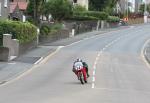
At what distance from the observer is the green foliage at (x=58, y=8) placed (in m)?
95.9

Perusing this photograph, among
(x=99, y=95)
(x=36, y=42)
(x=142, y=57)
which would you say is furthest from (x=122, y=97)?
(x=36, y=42)

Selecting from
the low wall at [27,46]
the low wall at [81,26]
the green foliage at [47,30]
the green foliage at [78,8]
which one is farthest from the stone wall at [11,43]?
the green foliage at [78,8]

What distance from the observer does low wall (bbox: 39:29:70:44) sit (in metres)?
69.2

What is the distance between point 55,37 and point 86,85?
1884 inches

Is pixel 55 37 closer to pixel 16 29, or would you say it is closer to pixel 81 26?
pixel 81 26

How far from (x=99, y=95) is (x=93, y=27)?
3239 inches

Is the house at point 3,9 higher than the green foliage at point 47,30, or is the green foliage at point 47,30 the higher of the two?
the house at point 3,9

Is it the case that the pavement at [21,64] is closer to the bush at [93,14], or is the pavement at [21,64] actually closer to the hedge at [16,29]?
the hedge at [16,29]

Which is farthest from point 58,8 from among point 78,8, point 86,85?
point 86,85

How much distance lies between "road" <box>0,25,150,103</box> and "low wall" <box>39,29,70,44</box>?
1035 cm

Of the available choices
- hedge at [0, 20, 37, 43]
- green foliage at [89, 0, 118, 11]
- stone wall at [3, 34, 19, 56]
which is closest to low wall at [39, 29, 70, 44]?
hedge at [0, 20, 37, 43]

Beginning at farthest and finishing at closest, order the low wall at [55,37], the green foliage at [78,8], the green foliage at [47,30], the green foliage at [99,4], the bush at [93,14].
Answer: the green foliage at [99,4], the green foliage at [78,8], the bush at [93,14], the green foliage at [47,30], the low wall at [55,37]

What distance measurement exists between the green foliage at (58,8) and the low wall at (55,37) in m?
10.6

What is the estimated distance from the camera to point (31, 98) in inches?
848
